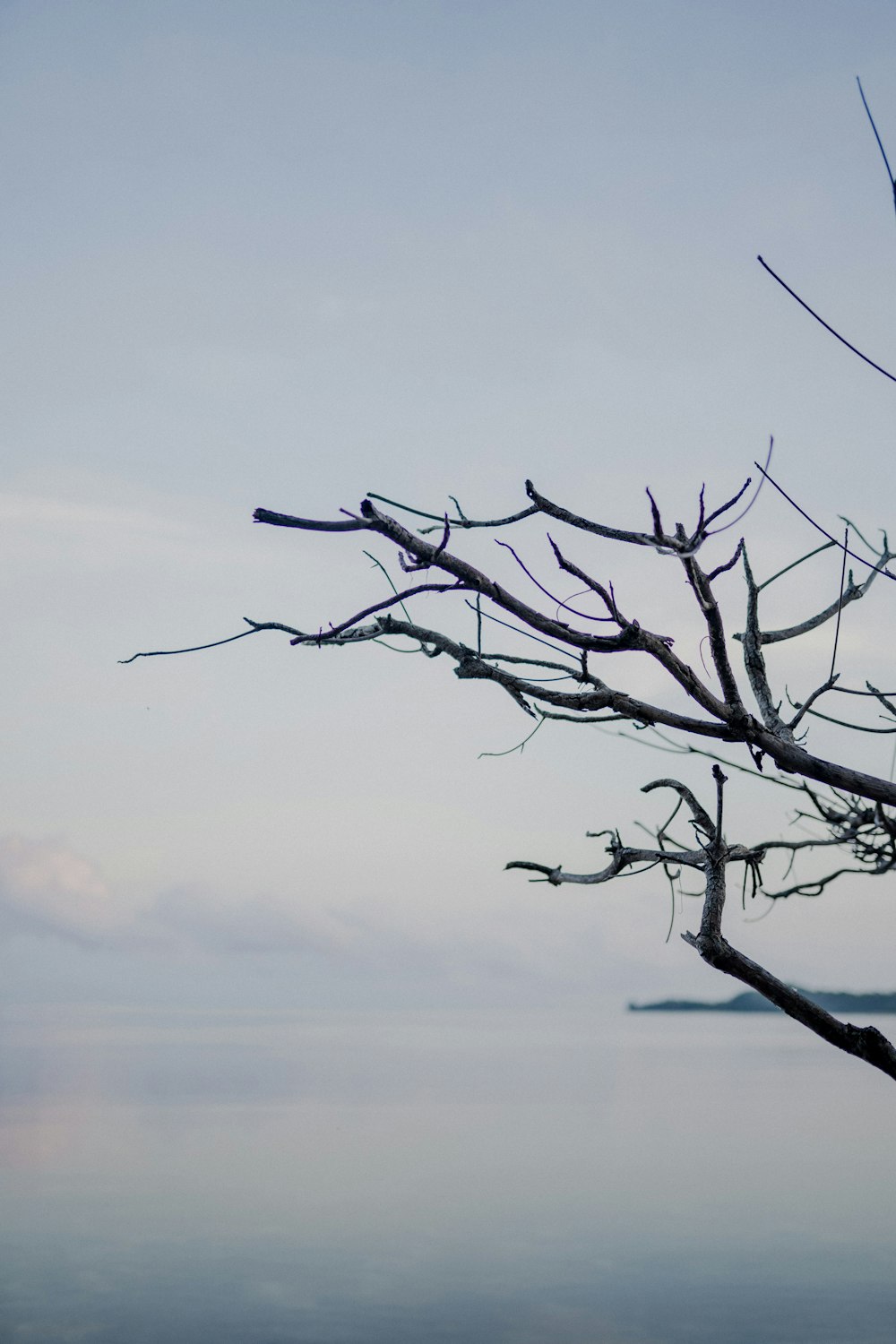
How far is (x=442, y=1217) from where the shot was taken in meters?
21.5

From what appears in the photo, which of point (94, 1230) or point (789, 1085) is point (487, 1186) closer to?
point (94, 1230)

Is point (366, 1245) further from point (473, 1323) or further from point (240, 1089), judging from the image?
point (240, 1089)

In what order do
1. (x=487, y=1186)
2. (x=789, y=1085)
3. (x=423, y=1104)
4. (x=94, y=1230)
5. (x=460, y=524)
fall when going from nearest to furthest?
(x=460, y=524), (x=94, y=1230), (x=487, y=1186), (x=423, y=1104), (x=789, y=1085)

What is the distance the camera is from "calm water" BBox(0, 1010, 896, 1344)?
15719 mm

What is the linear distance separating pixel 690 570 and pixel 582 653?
1.01 ft

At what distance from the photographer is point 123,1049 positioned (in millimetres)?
77312

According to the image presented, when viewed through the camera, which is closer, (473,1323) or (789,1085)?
(473,1323)

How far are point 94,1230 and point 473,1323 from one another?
7985mm

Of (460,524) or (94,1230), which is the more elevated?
(460,524)

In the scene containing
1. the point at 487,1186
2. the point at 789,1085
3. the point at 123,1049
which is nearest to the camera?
the point at 487,1186

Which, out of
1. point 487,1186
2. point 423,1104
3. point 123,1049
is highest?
point 123,1049

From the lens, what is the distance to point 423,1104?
40875 millimetres

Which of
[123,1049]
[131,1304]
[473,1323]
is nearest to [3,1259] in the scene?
[131,1304]

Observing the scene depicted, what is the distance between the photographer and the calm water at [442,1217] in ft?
51.6
